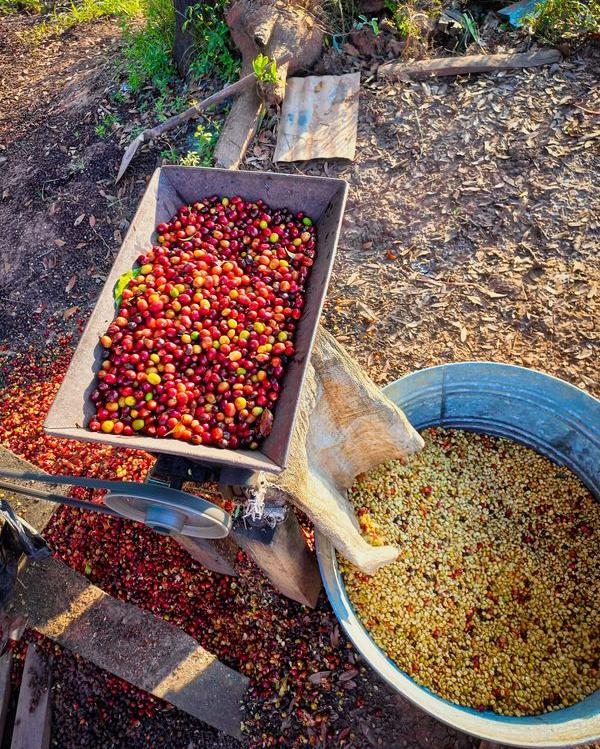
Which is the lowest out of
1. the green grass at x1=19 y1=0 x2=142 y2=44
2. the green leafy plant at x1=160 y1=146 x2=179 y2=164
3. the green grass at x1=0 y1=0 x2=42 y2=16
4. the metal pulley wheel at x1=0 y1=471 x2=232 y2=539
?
the metal pulley wheel at x1=0 y1=471 x2=232 y2=539

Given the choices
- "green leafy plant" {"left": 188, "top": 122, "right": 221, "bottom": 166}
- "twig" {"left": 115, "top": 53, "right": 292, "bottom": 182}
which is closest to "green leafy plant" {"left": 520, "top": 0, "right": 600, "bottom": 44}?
"twig" {"left": 115, "top": 53, "right": 292, "bottom": 182}

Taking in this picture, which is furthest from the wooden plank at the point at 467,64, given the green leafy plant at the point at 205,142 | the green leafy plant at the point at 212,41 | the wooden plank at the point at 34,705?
the wooden plank at the point at 34,705

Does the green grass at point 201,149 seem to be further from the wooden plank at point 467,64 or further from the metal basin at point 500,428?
the metal basin at point 500,428

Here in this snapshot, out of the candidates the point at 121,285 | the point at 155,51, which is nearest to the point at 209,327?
the point at 121,285

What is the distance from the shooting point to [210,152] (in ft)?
19.4

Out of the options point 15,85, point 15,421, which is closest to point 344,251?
point 15,421

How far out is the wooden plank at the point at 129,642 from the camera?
3508 millimetres

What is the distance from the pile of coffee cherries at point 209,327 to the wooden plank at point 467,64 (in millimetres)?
3561

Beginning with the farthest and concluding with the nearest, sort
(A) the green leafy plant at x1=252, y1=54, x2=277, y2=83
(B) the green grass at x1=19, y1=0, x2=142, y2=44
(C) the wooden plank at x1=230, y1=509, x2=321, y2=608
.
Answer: (B) the green grass at x1=19, y1=0, x2=142, y2=44
(A) the green leafy plant at x1=252, y1=54, x2=277, y2=83
(C) the wooden plank at x1=230, y1=509, x2=321, y2=608

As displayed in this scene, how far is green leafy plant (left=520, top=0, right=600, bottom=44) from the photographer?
5.75 m

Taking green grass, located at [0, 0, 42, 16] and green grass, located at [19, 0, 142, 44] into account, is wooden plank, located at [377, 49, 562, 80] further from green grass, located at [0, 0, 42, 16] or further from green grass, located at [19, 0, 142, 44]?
green grass, located at [0, 0, 42, 16]

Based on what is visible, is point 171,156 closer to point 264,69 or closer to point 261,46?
point 264,69

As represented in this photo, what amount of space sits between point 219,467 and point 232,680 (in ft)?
5.75

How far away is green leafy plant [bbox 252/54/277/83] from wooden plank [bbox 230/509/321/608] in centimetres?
460
